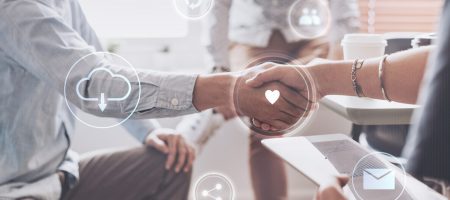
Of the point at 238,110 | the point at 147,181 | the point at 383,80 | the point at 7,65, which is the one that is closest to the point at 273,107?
the point at 238,110

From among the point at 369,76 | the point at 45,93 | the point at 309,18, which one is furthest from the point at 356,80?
the point at 45,93

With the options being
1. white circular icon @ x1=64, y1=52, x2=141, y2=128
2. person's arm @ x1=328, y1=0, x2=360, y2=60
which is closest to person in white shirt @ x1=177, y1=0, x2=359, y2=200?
person's arm @ x1=328, y1=0, x2=360, y2=60

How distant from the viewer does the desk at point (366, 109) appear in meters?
0.61

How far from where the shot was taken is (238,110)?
2.06 ft

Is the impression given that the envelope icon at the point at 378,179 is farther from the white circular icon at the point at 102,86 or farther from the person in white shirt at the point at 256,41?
the white circular icon at the point at 102,86

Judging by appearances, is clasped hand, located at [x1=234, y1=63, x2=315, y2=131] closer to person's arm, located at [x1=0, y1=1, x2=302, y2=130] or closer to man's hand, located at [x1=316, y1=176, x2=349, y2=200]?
person's arm, located at [x1=0, y1=1, x2=302, y2=130]

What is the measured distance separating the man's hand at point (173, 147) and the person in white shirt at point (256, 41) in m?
0.02

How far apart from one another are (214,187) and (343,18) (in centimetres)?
33

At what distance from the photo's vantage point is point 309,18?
64 centimetres

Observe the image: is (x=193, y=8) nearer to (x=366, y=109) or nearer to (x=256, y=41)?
(x=256, y=41)

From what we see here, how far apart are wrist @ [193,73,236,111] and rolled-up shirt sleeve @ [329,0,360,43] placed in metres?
0.18

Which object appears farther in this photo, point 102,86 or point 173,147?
point 173,147

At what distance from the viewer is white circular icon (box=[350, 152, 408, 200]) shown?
595 millimetres

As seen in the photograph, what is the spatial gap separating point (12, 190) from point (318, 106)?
47 centimetres
